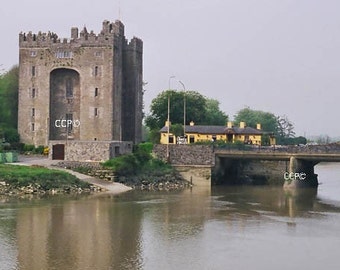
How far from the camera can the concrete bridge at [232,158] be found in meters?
67.4

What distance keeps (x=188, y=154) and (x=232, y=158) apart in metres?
5.08

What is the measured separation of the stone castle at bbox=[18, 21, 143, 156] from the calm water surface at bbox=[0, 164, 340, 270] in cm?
2350

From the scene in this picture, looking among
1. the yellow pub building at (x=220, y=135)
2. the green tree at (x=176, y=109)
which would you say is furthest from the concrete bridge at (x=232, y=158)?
the green tree at (x=176, y=109)

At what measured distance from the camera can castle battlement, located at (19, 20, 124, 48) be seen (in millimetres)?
79188

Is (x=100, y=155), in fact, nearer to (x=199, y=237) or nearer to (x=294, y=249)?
(x=199, y=237)

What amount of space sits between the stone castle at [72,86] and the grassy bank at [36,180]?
1946cm

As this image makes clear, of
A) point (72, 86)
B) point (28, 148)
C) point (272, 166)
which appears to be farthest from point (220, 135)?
point (28, 148)

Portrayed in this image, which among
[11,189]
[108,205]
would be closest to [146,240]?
[108,205]

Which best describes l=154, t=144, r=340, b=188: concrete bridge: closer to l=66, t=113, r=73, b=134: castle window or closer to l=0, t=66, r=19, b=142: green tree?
l=66, t=113, r=73, b=134: castle window

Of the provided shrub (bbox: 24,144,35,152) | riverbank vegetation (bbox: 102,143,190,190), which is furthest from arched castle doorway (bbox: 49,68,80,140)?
riverbank vegetation (bbox: 102,143,190,190)

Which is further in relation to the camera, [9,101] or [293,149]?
[9,101]

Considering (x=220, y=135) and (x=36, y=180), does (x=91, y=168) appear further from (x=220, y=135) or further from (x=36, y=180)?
(x=220, y=135)

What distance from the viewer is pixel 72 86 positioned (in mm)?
81750

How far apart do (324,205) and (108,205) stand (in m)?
18.0
